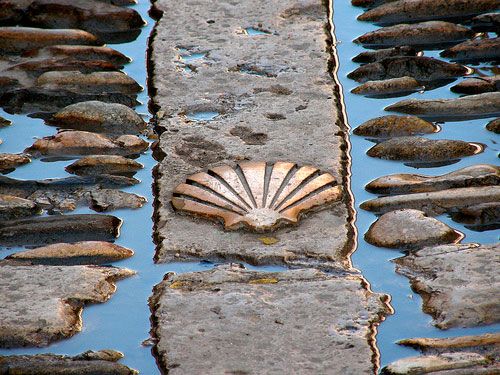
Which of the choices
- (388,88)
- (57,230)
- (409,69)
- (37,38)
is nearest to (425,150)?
(388,88)

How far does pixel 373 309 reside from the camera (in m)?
2.13

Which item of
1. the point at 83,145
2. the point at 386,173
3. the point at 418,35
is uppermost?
the point at 418,35

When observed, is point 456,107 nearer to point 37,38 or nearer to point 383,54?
point 383,54

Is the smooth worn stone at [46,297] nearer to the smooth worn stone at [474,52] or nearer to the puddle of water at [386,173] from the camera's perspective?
the puddle of water at [386,173]

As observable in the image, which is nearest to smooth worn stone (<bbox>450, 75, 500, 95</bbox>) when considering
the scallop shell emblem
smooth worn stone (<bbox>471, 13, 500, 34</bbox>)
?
smooth worn stone (<bbox>471, 13, 500, 34</bbox>)

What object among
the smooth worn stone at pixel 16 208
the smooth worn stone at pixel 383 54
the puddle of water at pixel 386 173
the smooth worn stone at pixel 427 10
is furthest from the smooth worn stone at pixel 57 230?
the smooth worn stone at pixel 427 10

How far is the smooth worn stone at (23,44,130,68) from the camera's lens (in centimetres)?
351

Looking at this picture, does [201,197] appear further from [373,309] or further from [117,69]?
[117,69]

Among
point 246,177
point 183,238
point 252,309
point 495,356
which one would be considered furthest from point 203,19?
point 495,356

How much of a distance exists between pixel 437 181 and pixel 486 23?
129cm

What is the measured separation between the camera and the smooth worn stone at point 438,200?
2.51 m

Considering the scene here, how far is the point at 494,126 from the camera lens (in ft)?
9.63

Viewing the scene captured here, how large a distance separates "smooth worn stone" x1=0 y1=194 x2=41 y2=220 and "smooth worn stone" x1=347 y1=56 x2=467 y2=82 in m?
1.22

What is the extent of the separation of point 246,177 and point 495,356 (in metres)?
0.93
